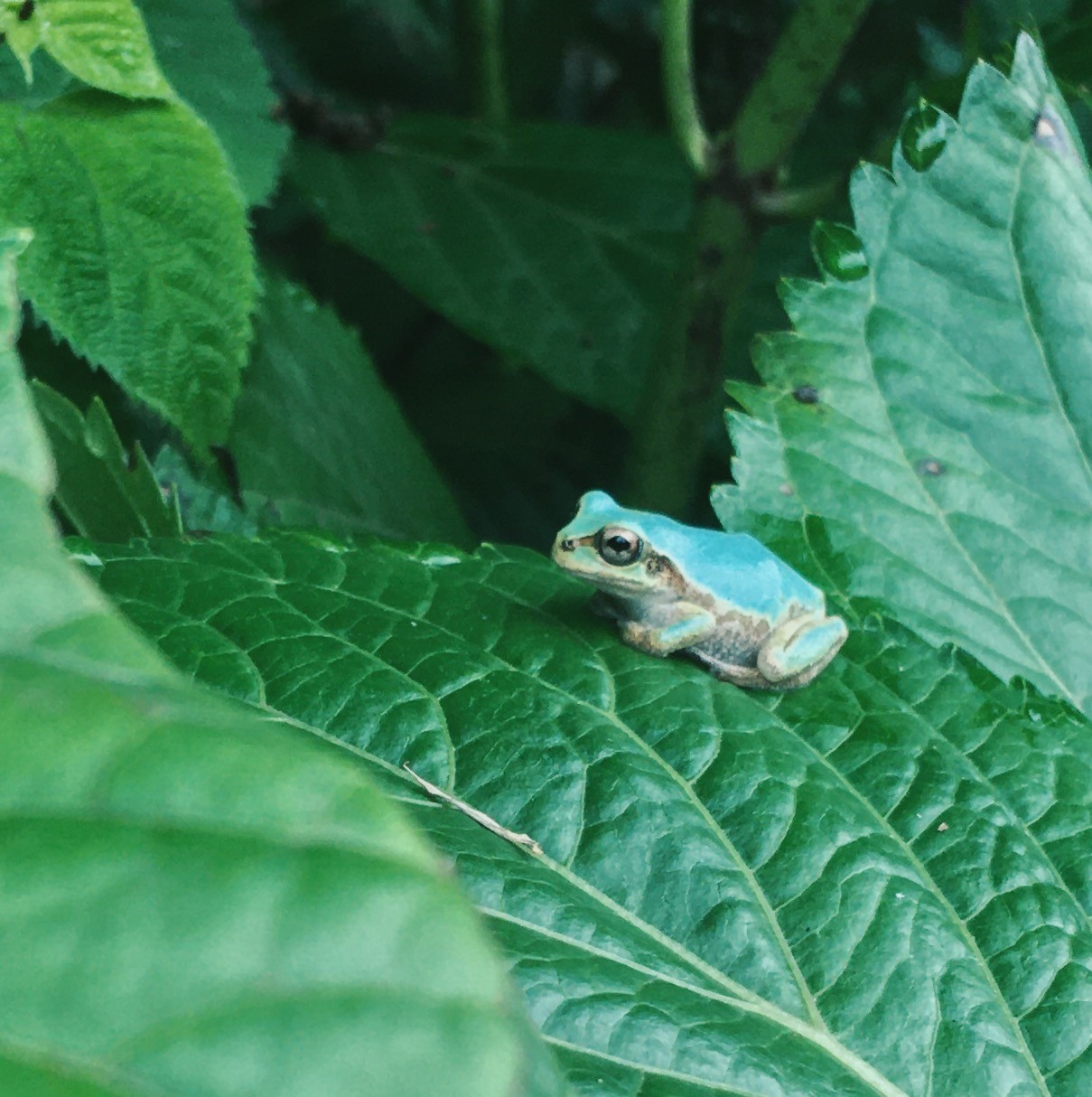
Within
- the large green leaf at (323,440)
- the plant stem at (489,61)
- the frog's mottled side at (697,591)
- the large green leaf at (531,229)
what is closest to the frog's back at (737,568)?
the frog's mottled side at (697,591)

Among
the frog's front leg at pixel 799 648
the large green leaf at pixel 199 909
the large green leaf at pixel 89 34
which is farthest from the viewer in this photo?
the frog's front leg at pixel 799 648

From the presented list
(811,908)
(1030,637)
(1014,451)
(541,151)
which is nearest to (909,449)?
(1014,451)

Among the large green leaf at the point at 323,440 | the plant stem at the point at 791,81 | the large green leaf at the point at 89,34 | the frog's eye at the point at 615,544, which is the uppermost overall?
the plant stem at the point at 791,81

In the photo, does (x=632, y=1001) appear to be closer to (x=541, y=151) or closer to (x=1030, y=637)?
(x=1030, y=637)

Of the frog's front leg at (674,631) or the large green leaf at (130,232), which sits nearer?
the large green leaf at (130,232)

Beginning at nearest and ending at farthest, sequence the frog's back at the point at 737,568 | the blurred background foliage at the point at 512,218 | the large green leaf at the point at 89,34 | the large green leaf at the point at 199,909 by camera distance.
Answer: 1. the large green leaf at the point at 199,909
2. the large green leaf at the point at 89,34
3. the frog's back at the point at 737,568
4. the blurred background foliage at the point at 512,218

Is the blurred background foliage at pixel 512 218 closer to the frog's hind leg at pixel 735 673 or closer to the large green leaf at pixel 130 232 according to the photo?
Result: the large green leaf at pixel 130 232

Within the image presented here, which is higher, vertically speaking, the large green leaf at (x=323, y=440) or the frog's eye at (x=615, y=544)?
the frog's eye at (x=615, y=544)

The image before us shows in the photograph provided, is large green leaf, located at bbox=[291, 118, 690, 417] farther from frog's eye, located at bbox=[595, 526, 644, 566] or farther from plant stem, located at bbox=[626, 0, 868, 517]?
frog's eye, located at bbox=[595, 526, 644, 566]

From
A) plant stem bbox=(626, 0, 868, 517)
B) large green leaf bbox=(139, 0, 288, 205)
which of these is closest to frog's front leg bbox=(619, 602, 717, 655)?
plant stem bbox=(626, 0, 868, 517)
